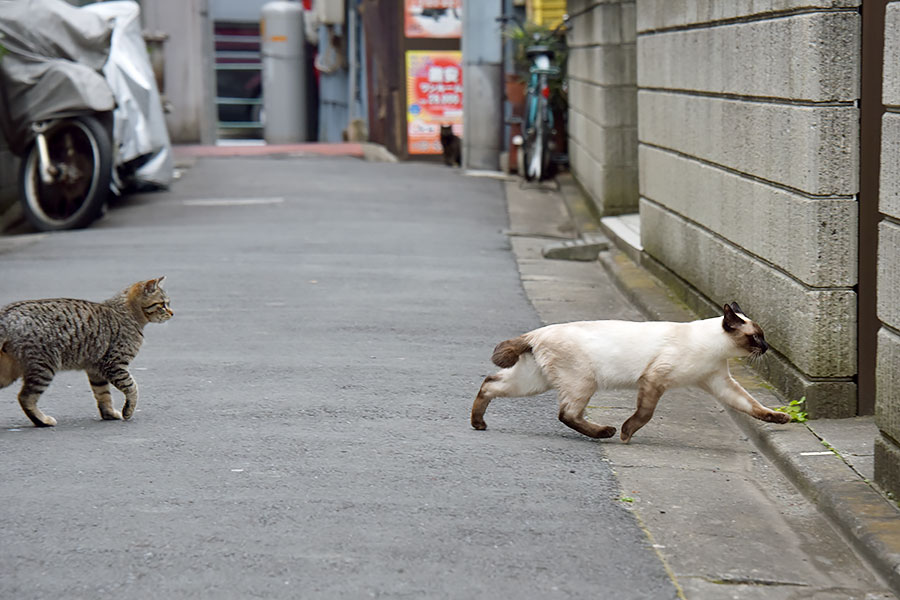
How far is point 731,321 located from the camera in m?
5.64

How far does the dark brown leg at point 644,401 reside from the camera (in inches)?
222

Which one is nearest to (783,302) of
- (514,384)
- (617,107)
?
(514,384)

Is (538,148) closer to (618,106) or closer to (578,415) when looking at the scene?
(618,106)

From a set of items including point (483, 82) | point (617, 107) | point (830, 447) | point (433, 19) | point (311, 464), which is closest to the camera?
point (311, 464)

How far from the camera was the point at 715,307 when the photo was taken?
26.0ft

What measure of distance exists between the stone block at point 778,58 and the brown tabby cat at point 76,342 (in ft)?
10.0

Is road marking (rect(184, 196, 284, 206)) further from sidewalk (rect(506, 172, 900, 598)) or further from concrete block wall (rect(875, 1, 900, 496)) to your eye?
concrete block wall (rect(875, 1, 900, 496))

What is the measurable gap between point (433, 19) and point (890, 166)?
19.1m

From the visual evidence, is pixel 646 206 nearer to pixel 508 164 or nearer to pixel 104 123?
pixel 104 123

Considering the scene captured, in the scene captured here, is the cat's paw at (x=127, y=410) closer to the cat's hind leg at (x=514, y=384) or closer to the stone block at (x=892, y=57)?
the cat's hind leg at (x=514, y=384)

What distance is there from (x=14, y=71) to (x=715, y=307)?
28.3 feet

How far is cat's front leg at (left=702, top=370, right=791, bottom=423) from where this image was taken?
5.71 metres

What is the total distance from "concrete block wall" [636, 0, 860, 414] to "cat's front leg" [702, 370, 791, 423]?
0.33 metres

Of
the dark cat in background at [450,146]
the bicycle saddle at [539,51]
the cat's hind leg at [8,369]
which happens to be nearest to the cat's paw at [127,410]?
the cat's hind leg at [8,369]
